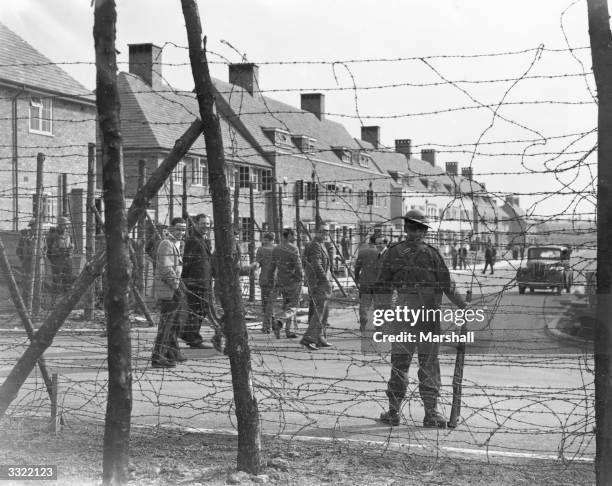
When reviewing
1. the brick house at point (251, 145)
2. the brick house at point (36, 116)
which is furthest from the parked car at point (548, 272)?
the brick house at point (36, 116)

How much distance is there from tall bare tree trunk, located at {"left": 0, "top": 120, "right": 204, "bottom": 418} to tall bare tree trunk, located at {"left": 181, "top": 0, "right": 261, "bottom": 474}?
5.4 inches

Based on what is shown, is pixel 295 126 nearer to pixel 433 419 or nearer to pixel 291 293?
pixel 291 293

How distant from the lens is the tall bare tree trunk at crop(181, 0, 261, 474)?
4.87 m

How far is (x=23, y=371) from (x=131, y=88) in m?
38.9

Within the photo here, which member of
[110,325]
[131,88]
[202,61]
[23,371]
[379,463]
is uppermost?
[131,88]

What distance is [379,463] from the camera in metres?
5.21

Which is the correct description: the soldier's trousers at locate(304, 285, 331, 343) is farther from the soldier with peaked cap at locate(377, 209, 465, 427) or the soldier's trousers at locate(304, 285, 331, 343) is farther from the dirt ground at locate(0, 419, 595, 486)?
the dirt ground at locate(0, 419, 595, 486)

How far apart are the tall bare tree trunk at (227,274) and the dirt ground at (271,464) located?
0.66ft

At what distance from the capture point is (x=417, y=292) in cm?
660

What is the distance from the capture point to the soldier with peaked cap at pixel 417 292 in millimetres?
6527

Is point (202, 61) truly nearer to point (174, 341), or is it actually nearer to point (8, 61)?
point (174, 341)

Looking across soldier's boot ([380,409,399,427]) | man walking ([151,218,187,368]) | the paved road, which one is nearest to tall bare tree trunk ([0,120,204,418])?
the paved road

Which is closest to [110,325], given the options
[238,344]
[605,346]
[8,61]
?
[238,344]

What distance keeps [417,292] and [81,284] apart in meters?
2.80
